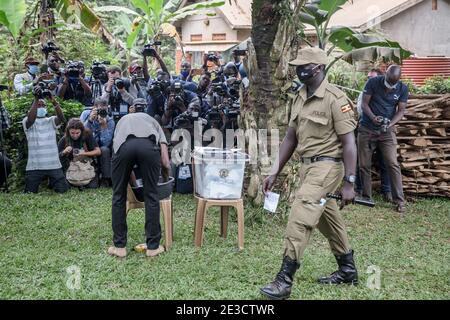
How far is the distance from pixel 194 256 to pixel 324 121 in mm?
1924

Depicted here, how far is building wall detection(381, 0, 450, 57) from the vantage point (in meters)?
13.6

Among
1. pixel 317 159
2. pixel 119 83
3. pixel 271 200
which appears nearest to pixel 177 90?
pixel 119 83

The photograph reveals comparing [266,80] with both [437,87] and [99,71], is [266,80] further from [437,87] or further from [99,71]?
[437,87]

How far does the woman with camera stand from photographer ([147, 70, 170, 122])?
3.29ft

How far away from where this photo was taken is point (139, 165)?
5.05 metres

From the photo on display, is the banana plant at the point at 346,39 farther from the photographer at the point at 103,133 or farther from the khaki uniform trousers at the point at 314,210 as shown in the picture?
the khaki uniform trousers at the point at 314,210

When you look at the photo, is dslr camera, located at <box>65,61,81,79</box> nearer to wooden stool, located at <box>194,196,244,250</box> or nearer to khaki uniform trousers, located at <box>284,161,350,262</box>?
wooden stool, located at <box>194,196,244,250</box>

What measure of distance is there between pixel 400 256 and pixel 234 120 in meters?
2.93

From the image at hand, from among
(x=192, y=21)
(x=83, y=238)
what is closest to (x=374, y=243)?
(x=83, y=238)

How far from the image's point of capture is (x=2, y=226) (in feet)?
20.3

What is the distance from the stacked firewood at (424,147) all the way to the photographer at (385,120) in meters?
0.64

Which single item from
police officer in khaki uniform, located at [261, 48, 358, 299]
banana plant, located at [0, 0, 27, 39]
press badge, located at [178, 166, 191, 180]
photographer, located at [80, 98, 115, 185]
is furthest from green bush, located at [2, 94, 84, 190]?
police officer in khaki uniform, located at [261, 48, 358, 299]

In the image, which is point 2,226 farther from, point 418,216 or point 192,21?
point 192,21
